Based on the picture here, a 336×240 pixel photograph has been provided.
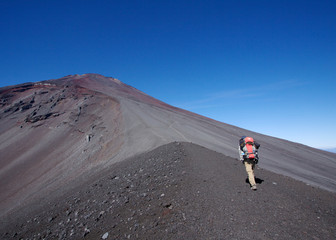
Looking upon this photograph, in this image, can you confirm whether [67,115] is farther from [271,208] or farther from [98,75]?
[98,75]

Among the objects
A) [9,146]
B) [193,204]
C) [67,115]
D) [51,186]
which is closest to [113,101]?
[67,115]

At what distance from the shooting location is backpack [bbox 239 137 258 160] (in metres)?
6.45

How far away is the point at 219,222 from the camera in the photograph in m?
4.15

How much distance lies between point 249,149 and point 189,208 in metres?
3.08

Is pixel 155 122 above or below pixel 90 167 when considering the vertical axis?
above

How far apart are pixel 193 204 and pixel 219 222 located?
32.5 inches

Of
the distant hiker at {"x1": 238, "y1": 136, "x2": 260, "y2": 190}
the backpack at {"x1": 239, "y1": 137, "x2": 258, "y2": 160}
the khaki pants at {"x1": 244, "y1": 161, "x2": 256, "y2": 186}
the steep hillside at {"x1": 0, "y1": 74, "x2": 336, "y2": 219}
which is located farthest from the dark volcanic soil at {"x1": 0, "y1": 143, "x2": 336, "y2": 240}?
the steep hillside at {"x1": 0, "y1": 74, "x2": 336, "y2": 219}

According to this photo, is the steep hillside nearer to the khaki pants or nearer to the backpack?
the backpack

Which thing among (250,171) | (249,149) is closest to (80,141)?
(249,149)

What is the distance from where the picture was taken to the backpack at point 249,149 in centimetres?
645

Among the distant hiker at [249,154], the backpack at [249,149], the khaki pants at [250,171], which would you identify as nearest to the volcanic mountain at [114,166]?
the khaki pants at [250,171]

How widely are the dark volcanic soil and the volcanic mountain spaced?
0.04 m

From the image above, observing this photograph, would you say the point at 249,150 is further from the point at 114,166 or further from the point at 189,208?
the point at 114,166

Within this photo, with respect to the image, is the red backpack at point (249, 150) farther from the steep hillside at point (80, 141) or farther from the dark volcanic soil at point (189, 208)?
the steep hillside at point (80, 141)
